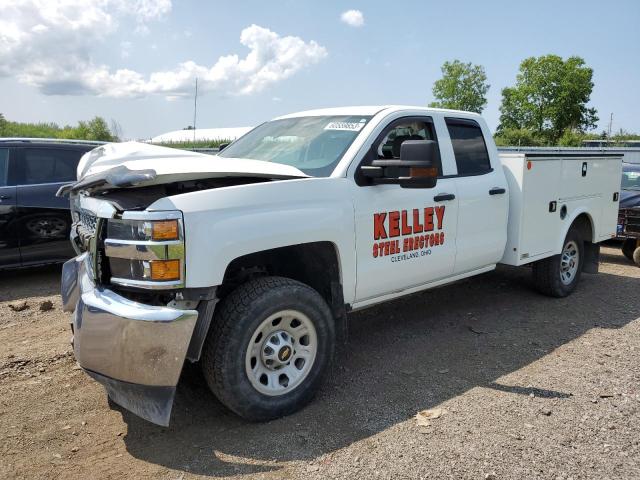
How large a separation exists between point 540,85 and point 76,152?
6553 centimetres

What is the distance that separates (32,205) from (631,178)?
31.1 ft

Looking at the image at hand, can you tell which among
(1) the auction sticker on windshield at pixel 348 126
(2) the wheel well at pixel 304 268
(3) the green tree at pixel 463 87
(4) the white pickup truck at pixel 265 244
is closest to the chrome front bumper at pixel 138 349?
(4) the white pickup truck at pixel 265 244

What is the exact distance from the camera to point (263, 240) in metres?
3.36

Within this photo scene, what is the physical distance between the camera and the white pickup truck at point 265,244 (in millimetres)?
3059

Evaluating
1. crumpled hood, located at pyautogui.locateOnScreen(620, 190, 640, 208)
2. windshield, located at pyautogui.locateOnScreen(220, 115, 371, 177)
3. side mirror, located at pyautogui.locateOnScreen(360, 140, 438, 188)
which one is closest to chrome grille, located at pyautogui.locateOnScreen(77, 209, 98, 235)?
windshield, located at pyautogui.locateOnScreen(220, 115, 371, 177)

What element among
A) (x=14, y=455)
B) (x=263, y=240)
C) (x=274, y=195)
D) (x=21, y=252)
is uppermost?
(x=274, y=195)

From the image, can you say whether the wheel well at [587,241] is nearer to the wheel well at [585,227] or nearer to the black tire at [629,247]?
the wheel well at [585,227]

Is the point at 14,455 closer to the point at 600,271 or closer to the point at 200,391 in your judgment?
the point at 200,391

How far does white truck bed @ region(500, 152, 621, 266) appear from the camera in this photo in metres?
5.46

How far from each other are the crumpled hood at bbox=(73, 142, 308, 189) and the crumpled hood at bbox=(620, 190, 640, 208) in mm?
6835

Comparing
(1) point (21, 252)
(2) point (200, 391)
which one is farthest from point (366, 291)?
(1) point (21, 252)

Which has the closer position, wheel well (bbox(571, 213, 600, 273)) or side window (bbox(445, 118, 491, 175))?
side window (bbox(445, 118, 491, 175))

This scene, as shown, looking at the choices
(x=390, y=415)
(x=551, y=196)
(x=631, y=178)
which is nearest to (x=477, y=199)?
(x=551, y=196)

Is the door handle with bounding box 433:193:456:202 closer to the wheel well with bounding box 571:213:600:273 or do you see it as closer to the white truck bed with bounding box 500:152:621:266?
the white truck bed with bounding box 500:152:621:266
